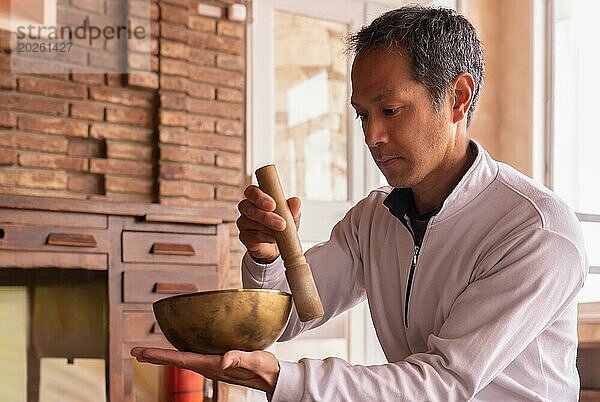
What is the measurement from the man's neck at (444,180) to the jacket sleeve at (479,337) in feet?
0.68

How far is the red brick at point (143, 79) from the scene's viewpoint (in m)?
4.08

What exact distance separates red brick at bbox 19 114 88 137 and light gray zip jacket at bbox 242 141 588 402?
7.28 feet

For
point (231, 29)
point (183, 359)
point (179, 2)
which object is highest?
point (179, 2)

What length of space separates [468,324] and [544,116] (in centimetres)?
356

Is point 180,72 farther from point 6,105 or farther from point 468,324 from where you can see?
point 468,324

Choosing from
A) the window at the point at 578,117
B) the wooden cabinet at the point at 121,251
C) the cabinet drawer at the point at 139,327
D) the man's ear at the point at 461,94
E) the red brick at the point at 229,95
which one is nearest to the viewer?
the man's ear at the point at 461,94

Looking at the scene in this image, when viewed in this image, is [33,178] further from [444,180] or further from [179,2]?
[444,180]

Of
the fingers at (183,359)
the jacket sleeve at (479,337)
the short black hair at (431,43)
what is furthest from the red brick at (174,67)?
the fingers at (183,359)

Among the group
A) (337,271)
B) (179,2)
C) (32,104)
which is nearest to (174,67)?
(179,2)

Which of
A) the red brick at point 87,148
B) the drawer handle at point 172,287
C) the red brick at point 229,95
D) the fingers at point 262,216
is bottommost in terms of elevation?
the drawer handle at point 172,287

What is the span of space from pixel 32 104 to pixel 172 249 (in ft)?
3.32

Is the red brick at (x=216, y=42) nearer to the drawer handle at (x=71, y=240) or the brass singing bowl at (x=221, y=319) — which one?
the drawer handle at (x=71, y=240)

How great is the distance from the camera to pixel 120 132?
161 inches

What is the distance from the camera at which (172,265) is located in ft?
11.3
